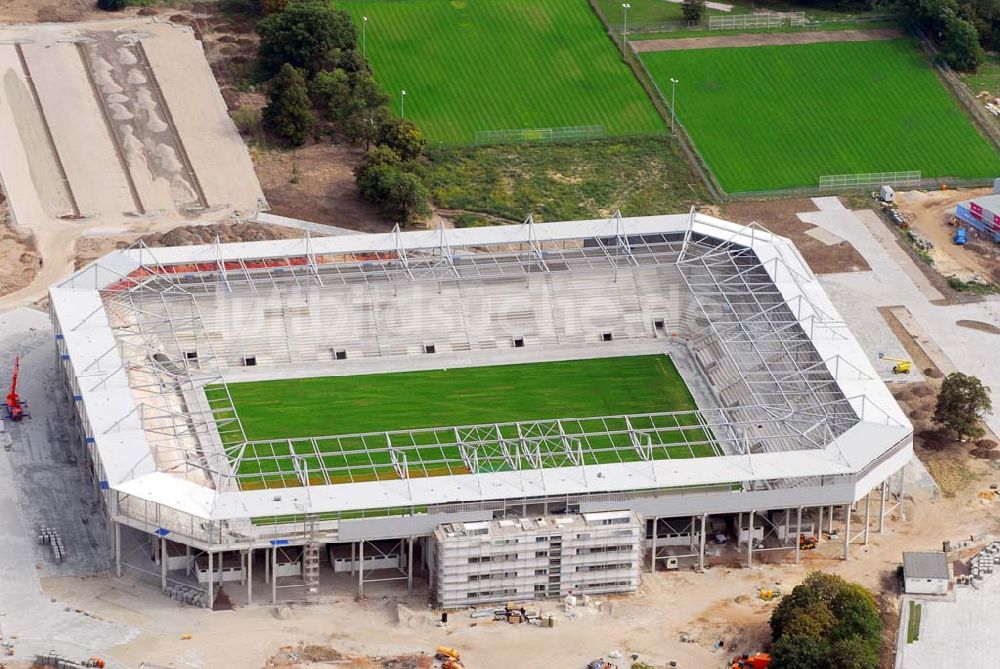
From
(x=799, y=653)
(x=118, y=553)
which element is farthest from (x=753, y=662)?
(x=118, y=553)

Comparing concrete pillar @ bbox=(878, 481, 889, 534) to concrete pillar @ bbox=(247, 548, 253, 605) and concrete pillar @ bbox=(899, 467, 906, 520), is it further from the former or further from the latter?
concrete pillar @ bbox=(247, 548, 253, 605)

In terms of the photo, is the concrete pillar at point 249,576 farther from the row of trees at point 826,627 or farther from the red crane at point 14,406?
the row of trees at point 826,627

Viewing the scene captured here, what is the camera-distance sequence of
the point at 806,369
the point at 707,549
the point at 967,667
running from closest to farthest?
1. the point at 967,667
2. the point at 707,549
3. the point at 806,369

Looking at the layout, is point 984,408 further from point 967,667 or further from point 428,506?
point 428,506

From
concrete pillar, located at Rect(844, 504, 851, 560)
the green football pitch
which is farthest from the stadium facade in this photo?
concrete pillar, located at Rect(844, 504, 851, 560)

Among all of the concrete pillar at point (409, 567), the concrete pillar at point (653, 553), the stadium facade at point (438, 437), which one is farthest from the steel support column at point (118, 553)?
the concrete pillar at point (653, 553)

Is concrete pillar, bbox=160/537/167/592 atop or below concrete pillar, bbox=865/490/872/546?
atop

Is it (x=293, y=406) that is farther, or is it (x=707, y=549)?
(x=293, y=406)

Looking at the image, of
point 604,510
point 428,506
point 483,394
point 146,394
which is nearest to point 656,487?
point 604,510
